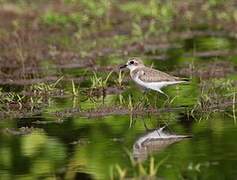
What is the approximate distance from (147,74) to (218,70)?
334cm

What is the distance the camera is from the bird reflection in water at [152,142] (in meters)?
10.1

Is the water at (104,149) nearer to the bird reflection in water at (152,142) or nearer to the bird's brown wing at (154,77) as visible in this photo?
the bird reflection in water at (152,142)

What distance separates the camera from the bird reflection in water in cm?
1014

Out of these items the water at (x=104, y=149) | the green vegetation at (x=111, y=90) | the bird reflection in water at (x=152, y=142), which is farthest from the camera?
the bird reflection in water at (x=152, y=142)

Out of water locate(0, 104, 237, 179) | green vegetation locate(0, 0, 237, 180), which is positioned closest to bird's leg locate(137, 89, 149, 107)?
green vegetation locate(0, 0, 237, 180)

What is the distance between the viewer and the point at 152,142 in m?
10.7

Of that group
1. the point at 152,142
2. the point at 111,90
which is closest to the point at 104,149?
the point at 152,142

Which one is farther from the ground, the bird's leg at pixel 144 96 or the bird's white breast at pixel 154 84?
the bird's white breast at pixel 154 84

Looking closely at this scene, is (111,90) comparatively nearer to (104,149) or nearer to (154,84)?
(154,84)

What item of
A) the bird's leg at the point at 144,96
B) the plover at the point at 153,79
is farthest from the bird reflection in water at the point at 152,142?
the plover at the point at 153,79

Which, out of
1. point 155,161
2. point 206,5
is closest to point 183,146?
→ point 155,161

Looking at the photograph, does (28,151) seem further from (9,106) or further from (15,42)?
(15,42)

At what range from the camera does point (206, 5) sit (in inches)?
1018

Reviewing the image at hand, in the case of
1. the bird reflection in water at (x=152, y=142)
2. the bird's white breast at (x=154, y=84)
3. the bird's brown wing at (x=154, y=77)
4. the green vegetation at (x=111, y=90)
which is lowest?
the green vegetation at (x=111, y=90)
